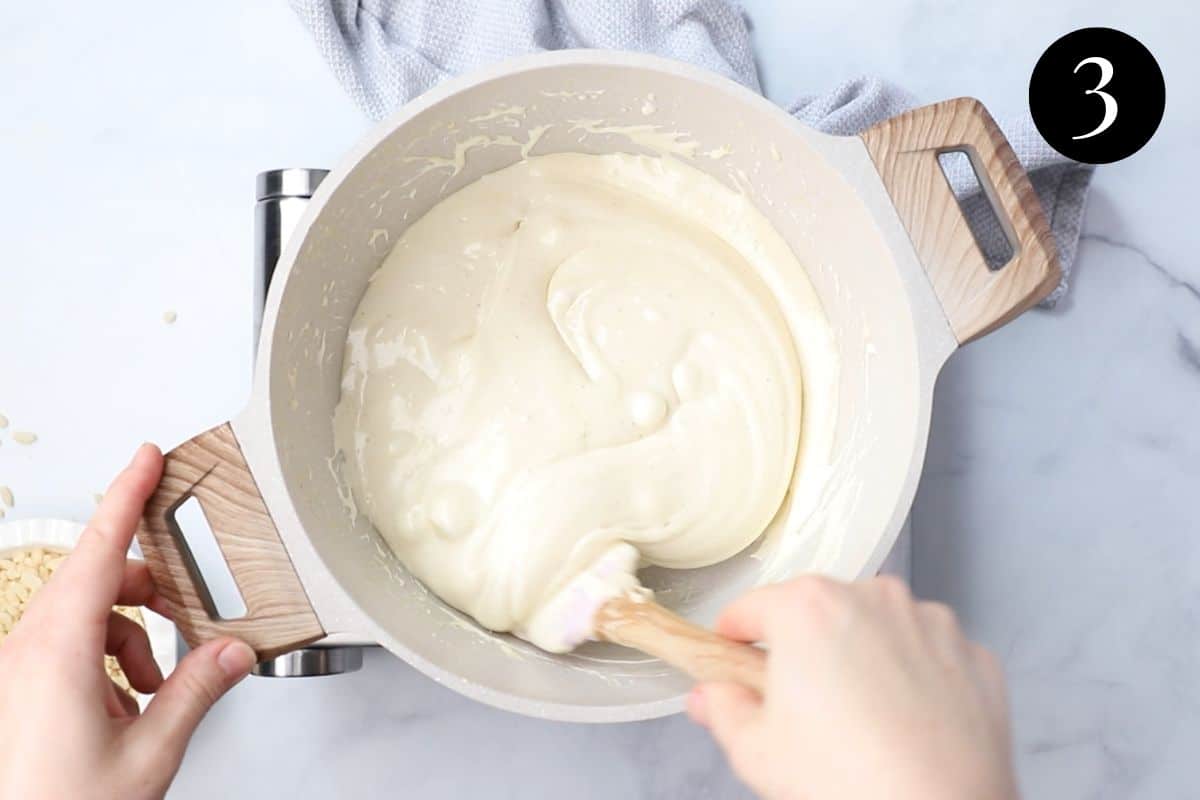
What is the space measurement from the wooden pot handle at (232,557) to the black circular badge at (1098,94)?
738mm

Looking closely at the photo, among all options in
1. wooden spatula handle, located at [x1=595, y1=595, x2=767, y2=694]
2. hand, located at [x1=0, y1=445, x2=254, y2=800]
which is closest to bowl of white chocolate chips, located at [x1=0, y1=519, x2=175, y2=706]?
hand, located at [x1=0, y1=445, x2=254, y2=800]

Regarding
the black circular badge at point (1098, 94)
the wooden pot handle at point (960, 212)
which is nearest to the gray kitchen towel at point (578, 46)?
the black circular badge at point (1098, 94)

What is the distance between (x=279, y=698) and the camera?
95cm

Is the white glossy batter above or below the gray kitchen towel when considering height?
below

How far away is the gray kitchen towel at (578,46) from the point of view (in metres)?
0.93

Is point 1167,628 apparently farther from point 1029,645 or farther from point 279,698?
point 279,698

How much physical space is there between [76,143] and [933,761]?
88 centimetres

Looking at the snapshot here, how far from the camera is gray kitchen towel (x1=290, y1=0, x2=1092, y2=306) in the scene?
935 millimetres

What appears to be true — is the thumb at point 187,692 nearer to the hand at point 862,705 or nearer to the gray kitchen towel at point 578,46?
the hand at point 862,705

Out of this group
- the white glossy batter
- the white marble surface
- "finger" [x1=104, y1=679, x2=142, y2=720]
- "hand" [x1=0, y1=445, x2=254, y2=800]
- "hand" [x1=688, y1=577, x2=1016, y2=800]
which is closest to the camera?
"hand" [x1=688, y1=577, x2=1016, y2=800]

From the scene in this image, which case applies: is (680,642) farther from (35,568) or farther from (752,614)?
(35,568)

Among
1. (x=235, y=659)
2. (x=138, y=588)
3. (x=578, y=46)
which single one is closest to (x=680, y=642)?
(x=235, y=659)

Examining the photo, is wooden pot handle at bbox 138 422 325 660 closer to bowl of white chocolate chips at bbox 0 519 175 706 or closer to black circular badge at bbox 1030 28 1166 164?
bowl of white chocolate chips at bbox 0 519 175 706

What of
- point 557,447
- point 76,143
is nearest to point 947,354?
point 557,447
